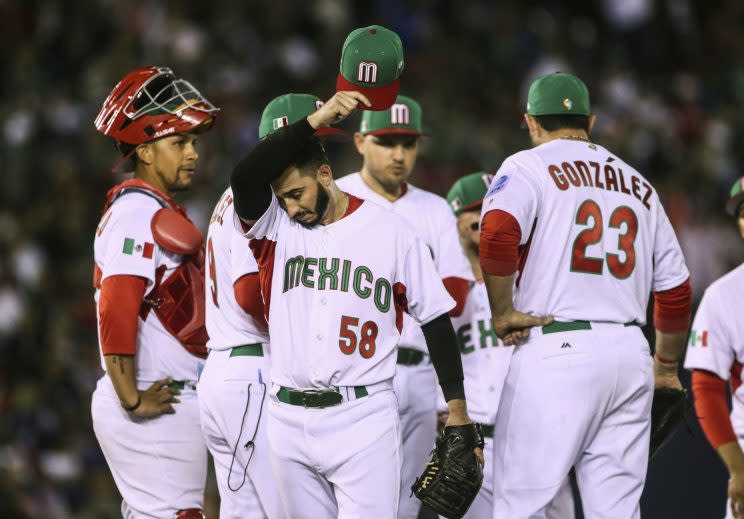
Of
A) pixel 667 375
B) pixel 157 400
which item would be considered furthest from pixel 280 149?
A: pixel 667 375

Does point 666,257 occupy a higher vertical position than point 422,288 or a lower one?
higher

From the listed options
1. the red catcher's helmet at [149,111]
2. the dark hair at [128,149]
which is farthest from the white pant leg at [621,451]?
the dark hair at [128,149]

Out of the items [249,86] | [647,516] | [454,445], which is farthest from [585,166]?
[249,86]

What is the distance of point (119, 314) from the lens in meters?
4.80

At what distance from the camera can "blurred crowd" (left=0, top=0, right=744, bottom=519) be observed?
1038cm

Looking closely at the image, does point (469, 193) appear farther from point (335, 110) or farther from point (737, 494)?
point (335, 110)

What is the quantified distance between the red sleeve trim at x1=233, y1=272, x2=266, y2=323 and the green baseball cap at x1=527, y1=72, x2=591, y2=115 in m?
Answer: 1.47

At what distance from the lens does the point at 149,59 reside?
1249 cm

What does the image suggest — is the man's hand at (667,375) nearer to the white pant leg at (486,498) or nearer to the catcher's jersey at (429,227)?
the white pant leg at (486,498)

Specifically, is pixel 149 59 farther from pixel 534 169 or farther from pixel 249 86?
pixel 534 169

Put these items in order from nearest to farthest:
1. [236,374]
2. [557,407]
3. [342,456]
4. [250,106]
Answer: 1. [342,456]
2. [557,407]
3. [236,374]
4. [250,106]

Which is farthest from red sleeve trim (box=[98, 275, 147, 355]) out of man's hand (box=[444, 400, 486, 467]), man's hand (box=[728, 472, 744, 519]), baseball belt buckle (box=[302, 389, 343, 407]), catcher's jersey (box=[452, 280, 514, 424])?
man's hand (box=[728, 472, 744, 519])

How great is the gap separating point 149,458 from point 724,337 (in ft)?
8.71

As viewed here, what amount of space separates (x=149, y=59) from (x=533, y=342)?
8745 millimetres
